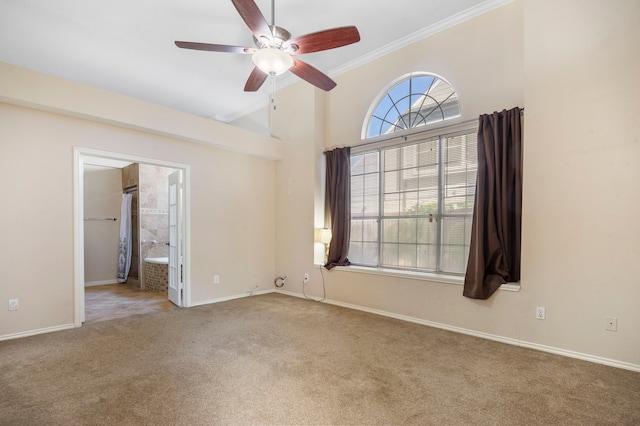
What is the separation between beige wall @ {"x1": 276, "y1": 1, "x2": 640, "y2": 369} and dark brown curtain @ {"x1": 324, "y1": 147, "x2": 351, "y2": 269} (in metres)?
1.29

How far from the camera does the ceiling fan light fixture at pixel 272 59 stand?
238 cm

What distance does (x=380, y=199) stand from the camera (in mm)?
4188

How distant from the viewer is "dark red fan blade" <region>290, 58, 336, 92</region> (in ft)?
8.89

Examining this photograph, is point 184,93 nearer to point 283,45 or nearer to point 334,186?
point 334,186

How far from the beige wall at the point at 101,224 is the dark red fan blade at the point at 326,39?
5.91 m

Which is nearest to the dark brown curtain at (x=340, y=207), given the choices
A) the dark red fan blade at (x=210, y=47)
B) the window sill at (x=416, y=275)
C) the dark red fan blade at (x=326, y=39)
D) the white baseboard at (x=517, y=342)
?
the window sill at (x=416, y=275)

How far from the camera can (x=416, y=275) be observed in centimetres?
356

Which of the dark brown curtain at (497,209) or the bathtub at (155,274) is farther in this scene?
the bathtub at (155,274)

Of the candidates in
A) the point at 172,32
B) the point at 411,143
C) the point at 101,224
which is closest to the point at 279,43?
the point at 172,32

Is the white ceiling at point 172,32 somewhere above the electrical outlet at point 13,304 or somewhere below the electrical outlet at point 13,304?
above

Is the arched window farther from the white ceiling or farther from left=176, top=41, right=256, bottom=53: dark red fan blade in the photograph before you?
left=176, top=41, right=256, bottom=53: dark red fan blade

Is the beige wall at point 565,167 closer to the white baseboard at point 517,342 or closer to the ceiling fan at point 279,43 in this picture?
the white baseboard at point 517,342

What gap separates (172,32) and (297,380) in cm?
408

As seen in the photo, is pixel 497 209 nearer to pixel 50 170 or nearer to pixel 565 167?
pixel 565 167
